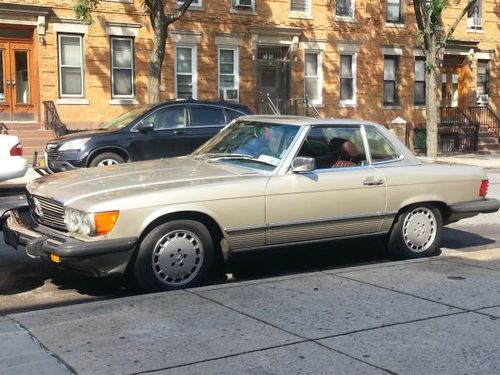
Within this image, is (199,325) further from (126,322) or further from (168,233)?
(168,233)

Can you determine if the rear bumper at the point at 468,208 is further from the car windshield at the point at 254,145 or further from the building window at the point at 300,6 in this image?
the building window at the point at 300,6

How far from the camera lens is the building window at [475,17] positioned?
27672 millimetres

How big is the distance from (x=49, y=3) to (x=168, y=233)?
51.4 feet

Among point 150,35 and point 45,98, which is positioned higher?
point 150,35

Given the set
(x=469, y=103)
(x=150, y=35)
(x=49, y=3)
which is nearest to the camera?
(x=49, y=3)

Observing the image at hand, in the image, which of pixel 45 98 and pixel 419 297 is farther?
pixel 45 98

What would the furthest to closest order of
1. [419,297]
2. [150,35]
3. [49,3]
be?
[150,35]
[49,3]
[419,297]

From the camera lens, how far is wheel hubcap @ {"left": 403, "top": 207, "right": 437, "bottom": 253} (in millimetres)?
7016

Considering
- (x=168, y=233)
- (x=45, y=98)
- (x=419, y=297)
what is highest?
(x=45, y=98)

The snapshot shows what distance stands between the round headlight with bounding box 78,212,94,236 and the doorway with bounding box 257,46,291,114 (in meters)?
18.3

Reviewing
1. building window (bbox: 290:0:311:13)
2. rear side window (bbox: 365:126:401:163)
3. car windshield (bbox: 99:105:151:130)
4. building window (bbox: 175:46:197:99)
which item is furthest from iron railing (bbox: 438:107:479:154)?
rear side window (bbox: 365:126:401:163)

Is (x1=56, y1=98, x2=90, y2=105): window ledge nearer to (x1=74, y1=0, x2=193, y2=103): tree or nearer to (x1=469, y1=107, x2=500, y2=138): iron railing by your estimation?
(x1=74, y1=0, x2=193, y2=103): tree

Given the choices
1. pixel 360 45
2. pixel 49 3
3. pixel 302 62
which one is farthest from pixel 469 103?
pixel 49 3

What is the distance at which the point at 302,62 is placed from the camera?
23594 millimetres
